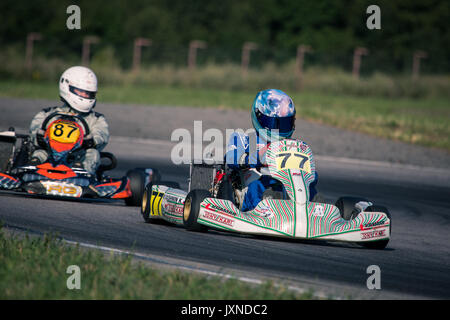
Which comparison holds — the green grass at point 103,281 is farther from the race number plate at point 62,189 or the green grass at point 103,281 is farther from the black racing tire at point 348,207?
the race number plate at point 62,189

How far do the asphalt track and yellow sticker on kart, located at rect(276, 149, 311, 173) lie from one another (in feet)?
1.93

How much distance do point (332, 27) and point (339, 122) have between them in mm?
26126

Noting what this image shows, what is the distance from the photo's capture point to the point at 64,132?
8.51 m

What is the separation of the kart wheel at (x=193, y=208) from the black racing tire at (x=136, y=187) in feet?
5.95

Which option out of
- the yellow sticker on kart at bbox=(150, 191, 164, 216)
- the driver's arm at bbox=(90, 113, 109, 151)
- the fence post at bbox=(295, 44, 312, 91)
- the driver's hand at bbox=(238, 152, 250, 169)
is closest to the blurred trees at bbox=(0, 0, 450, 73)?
the fence post at bbox=(295, 44, 312, 91)

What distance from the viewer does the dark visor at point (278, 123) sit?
7008 mm

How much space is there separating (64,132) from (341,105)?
1779 cm

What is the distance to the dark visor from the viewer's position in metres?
7.01

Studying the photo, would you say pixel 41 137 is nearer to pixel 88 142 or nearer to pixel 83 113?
pixel 88 142

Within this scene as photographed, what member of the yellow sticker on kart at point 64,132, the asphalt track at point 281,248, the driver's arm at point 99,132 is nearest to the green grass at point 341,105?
the asphalt track at point 281,248

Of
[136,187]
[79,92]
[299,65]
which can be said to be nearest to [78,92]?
[79,92]

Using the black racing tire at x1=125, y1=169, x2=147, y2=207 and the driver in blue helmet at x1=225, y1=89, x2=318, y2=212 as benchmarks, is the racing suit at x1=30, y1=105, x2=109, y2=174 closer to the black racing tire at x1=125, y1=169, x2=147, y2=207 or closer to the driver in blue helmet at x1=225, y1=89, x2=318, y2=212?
the black racing tire at x1=125, y1=169, x2=147, y2=207
